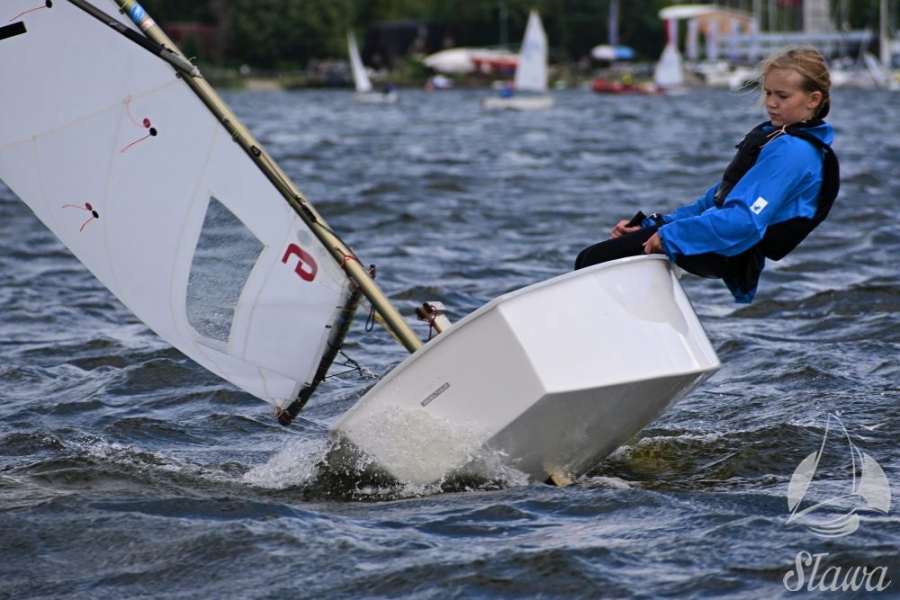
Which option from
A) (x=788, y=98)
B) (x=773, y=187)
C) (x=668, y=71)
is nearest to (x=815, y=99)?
(x=788, y=98)

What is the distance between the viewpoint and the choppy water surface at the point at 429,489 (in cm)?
354

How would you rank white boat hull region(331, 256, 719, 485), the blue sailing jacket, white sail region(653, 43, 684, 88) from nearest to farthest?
white boat hull region(331, 256, 719, 485) → the blue sailing jacket → white sail region(653, 43, 684, 88)

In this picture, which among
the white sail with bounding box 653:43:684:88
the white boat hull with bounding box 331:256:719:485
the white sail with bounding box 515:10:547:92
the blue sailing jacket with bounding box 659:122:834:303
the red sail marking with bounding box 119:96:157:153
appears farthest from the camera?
the white sail with bounding box 653:43:684:88

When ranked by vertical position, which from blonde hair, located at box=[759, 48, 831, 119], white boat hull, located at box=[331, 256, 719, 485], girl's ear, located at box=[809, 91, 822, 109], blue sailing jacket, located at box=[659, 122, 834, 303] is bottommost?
white boat hull, located at box=[331, 256, 719, 485]

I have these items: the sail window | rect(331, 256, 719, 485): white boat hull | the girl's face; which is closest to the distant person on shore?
the girl's face

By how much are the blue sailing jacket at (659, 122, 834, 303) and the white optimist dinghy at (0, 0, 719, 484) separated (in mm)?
Answer: 124

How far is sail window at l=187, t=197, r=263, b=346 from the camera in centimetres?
447

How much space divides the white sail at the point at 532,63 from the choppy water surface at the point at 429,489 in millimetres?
32713

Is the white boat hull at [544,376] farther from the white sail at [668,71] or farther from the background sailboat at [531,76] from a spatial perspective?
the white sail at [668,71]

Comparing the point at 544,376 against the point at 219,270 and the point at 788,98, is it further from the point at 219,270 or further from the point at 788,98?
the point at 219,270

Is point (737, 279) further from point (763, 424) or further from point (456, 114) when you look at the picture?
point (456, 114)

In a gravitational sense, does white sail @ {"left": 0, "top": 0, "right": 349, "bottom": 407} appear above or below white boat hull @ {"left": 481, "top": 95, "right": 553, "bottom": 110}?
above

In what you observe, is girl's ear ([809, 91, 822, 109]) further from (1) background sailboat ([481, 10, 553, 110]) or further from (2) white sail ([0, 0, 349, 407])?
(1) background sailboat ([481, 10, 553, 110])

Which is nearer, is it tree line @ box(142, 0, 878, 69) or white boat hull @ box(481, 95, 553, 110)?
white boat hull @ box(481, 95, 553, 110)
